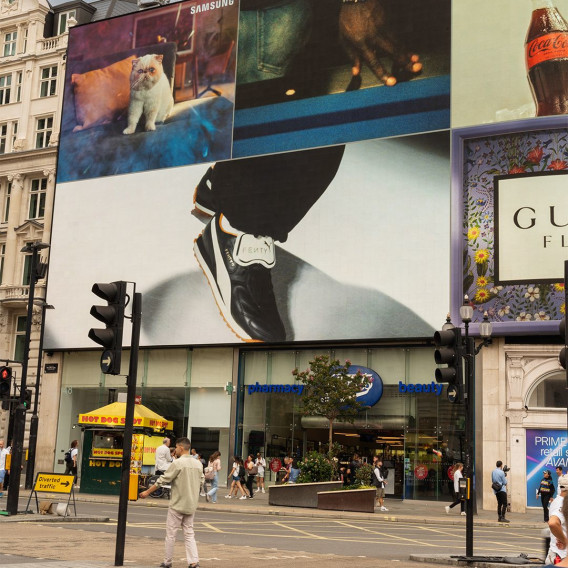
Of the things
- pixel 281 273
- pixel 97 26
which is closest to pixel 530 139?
pixel 281 273

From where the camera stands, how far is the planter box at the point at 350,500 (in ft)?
113

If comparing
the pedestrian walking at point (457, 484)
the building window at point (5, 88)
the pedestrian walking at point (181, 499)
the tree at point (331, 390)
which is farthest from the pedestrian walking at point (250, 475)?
the building window at point (5, 88)

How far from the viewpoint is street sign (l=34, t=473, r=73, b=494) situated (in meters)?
25.1

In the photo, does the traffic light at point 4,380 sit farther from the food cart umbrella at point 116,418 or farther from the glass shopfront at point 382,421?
the glass shopfront at point 382,421

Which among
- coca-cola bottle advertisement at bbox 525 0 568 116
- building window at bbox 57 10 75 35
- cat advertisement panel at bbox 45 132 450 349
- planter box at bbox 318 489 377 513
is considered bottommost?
planter box at bbox 318 489 377 513

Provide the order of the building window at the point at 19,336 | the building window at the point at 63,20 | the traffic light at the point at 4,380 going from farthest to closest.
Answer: the building window at the point at 63,20
the building window at the point at 19,336
the traffic light at the point at 4,380

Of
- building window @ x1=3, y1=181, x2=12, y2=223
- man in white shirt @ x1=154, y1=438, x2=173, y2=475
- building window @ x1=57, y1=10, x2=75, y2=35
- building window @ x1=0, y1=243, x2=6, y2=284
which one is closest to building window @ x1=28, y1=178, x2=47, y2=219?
building window @ x1=3, y1=181, x2=12, y2=223

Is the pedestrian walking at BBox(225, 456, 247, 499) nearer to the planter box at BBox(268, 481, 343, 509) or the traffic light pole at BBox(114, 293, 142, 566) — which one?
the planter box at BBox(268, 481, 343, 509)

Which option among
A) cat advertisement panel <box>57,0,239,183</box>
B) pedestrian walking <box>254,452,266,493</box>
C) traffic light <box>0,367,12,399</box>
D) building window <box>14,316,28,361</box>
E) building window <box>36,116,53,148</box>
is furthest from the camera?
building window <box>36,116,53,148</box>

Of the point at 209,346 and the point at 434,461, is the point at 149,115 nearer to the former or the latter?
the point at 209,346

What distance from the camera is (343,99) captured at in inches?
1806

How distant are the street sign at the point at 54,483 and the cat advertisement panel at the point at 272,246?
20459 millimetres

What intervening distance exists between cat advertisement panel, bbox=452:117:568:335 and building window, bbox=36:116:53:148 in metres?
26.1

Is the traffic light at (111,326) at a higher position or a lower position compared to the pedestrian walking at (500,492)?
higher
